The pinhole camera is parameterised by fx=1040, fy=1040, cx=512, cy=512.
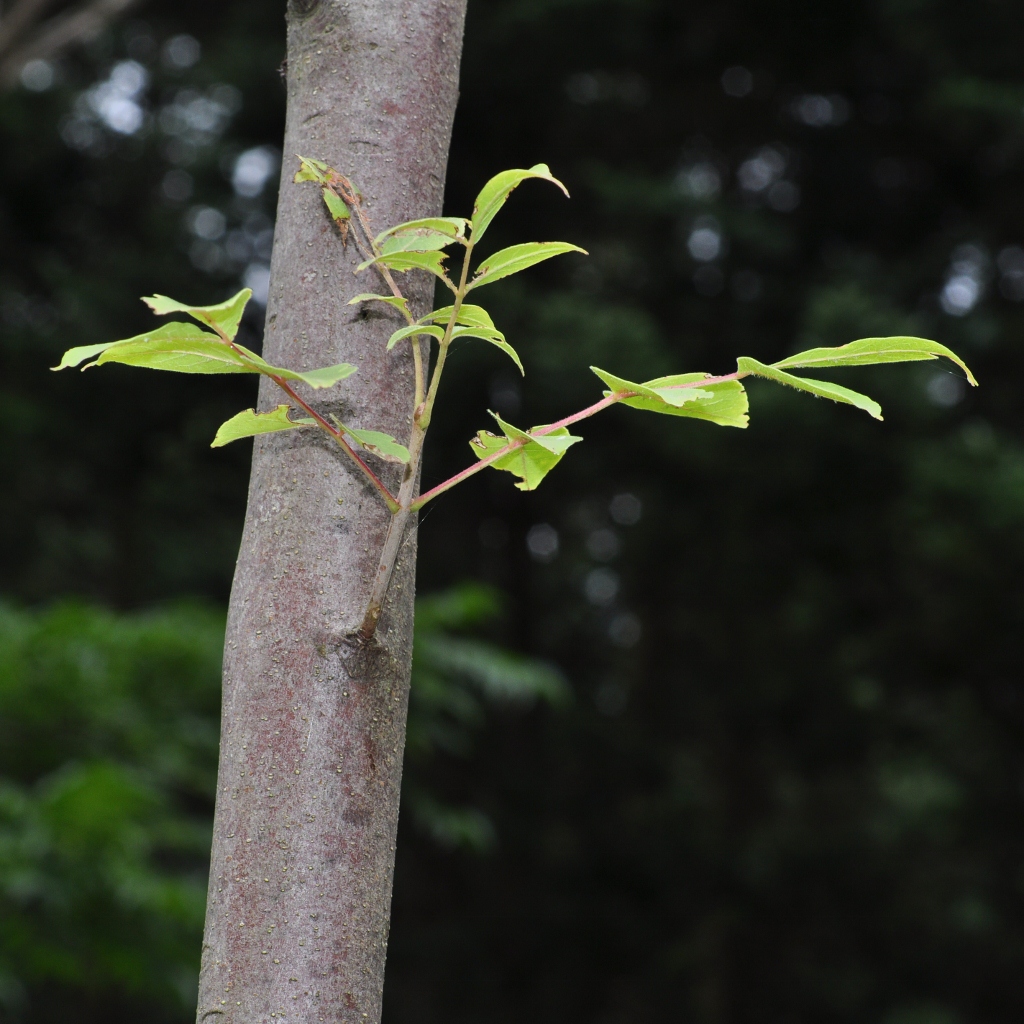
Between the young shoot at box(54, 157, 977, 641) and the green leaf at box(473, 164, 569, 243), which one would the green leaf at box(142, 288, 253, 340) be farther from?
the green leaf at box(473, 164, 569, 243)

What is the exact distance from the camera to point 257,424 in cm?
42

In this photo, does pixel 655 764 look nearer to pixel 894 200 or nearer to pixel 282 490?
pixel 894 200

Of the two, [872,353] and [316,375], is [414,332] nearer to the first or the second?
[316,375]

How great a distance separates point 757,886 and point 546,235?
320cm

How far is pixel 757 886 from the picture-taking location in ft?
16.4

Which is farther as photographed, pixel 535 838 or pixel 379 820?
pixel 535 838

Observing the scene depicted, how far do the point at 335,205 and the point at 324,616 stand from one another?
0.61 feet

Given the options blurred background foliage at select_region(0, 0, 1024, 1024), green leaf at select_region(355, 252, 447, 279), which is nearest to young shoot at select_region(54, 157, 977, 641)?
green leaf at select_region(355, 252, 447, 279)

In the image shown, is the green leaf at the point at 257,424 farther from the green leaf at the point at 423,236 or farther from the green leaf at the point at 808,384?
the green leaf at the point at 808,384

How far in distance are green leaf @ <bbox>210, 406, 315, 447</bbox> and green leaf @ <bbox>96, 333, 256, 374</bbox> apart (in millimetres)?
19

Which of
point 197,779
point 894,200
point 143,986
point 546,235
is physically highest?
point 894,200

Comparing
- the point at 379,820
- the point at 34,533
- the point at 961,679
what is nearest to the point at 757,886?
the point at 961,679

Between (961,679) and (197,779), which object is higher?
(961,679)

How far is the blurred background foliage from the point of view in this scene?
3.31m
